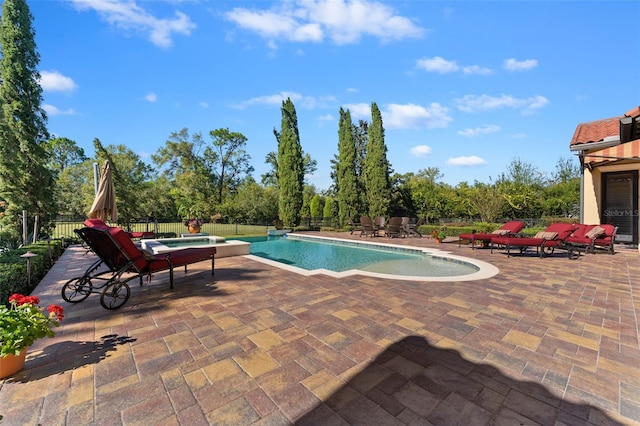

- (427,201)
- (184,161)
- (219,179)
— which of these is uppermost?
(184,161)

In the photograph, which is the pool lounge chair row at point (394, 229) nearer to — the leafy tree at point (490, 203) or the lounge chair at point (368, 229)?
the lounge chair at point (368, 229)

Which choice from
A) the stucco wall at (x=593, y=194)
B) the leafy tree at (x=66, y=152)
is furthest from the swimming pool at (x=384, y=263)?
the leafy tree at (x=66, y=152)

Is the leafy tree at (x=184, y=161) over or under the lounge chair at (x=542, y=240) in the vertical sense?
over

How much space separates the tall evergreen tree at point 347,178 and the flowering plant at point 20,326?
20515 millimetres

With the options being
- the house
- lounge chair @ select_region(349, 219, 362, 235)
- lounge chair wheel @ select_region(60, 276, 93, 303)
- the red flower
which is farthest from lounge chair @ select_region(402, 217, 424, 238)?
the red flower

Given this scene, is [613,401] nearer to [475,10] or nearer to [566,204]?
[475,10]

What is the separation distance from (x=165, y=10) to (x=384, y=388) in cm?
1040

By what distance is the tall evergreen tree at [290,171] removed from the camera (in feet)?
69.5

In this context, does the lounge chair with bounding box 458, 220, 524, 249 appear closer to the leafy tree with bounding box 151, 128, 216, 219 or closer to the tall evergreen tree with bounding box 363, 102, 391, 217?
the tall evergreen tree with bounding box 363, 102, 391, 217

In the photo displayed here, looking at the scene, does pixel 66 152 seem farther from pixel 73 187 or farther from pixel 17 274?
pixel 17 274

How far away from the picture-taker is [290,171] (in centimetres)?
2144

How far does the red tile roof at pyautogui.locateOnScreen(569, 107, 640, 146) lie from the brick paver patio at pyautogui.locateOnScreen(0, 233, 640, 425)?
8579 mm

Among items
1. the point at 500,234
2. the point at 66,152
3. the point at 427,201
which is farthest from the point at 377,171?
the point at 66,152

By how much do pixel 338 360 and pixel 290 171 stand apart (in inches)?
770
